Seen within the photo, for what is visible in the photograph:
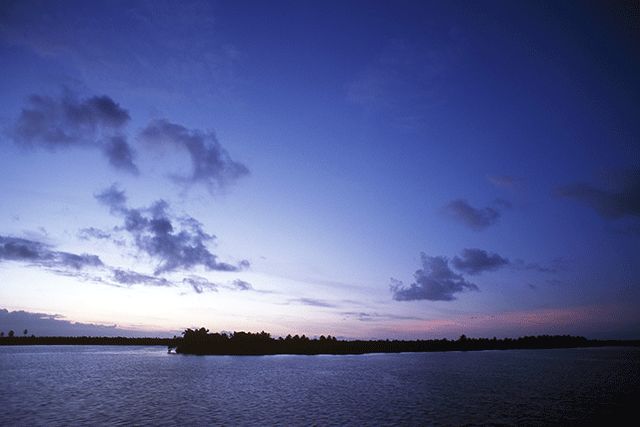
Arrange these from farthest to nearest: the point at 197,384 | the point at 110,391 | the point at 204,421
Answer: the point at 197,384, the point at 110,391, the point at 204,421

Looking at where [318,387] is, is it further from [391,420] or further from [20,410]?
[20,410]

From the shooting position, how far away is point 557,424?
129ft

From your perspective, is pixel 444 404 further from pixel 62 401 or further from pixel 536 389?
pixel 62 401

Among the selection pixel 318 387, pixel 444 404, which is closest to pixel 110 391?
pixel 318 387

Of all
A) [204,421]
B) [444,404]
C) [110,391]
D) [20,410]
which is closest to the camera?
[204,421]

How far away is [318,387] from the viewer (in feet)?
226

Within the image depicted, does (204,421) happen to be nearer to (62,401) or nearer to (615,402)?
(62,401)

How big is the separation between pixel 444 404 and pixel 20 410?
186ft

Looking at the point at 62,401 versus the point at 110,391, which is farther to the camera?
the point at 110,391

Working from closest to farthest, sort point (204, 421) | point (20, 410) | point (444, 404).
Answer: point (204, 421), point (20, 410), point (444, 404)

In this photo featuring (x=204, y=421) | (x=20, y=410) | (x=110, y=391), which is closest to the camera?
(x=204, y=421)

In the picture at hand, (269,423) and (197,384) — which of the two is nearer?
(269,423)

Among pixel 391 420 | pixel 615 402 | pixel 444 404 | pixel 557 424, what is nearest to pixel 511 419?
pixel 557 424

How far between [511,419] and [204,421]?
35588 millimetres
